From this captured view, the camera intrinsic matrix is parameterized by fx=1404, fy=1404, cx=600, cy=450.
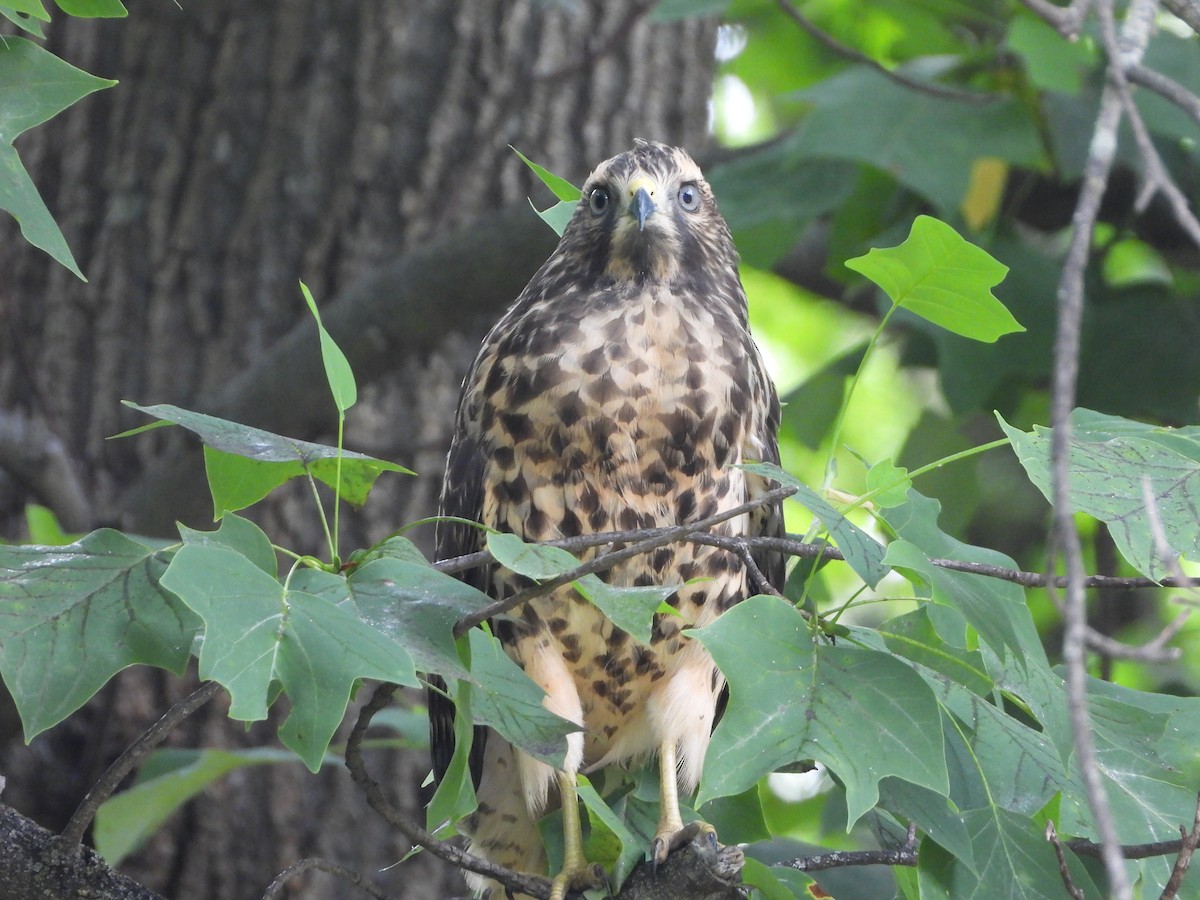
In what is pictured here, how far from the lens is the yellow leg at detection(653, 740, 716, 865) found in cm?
207

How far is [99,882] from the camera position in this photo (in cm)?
176

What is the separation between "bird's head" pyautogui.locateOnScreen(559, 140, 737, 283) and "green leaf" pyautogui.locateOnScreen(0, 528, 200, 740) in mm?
1286

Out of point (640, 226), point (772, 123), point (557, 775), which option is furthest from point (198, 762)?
point (772, 123)

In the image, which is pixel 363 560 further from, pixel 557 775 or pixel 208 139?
pixel 208 139

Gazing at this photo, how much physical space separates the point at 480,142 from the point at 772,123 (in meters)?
2.63

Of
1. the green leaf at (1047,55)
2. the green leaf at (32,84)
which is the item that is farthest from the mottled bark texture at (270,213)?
the green leaf at (32,84)

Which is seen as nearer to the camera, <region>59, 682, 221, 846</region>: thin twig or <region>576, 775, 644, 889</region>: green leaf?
<region>59, 682, 221, 846</region>: thin twig

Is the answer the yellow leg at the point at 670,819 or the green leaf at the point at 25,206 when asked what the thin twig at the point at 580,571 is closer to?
the green leaf at the point at 25,206

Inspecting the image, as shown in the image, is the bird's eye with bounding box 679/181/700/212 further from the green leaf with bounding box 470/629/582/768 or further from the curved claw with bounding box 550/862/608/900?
the green leaf with bounding box 470/629/582/768

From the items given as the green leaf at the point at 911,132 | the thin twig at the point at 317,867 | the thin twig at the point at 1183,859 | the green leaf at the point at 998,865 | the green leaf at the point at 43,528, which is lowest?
the thin twig at the point at 317,867

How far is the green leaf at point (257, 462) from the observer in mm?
1615

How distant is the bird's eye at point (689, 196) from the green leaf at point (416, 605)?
1452mm

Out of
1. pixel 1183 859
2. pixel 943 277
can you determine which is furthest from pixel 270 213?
pixel 1183 859

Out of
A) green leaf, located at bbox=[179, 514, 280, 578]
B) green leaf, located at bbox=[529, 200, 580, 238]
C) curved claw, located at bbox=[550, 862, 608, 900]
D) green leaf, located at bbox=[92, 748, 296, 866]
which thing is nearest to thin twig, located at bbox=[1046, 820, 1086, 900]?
curved claw, located at bbox=[550, 862, 608, 900]
